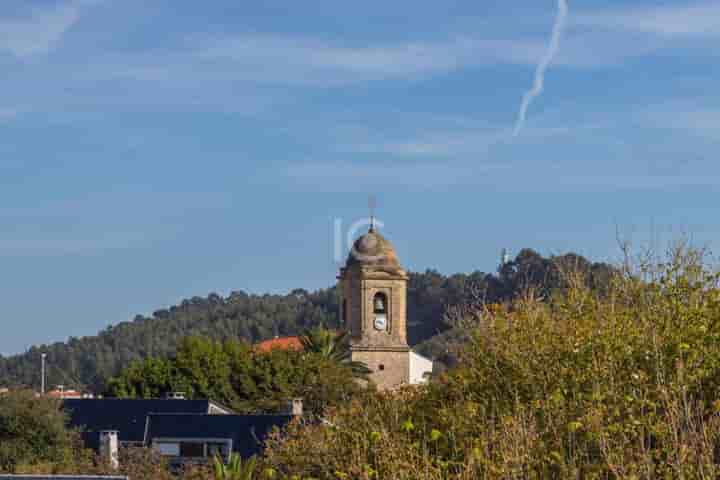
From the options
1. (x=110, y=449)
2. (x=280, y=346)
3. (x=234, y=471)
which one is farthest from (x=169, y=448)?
(x=280, y=346)

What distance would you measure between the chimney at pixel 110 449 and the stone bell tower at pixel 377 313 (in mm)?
33998

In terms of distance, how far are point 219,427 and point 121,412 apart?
767 cm

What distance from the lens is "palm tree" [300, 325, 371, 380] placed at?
79875mm

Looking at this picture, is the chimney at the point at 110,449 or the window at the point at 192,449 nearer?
the chimney at the point at 110,449

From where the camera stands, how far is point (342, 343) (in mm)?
81812

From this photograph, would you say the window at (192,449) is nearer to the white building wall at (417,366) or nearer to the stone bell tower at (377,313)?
the stone bell tower at (377,313)

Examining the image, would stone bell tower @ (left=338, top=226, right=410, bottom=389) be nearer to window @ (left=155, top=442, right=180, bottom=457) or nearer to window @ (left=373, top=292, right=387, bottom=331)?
window @ (left=373, top=292, right=387, bottom=331)

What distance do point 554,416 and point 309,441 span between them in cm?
773

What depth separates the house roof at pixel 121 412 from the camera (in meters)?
55.5

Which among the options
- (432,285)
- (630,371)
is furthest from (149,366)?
(432,285)

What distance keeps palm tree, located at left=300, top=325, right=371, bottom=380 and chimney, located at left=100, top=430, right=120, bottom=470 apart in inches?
1168

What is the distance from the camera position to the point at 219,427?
170 ft

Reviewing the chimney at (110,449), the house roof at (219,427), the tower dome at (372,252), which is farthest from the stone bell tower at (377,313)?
the chimney at (110,449)

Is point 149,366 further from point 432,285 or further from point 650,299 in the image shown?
point 432,285
